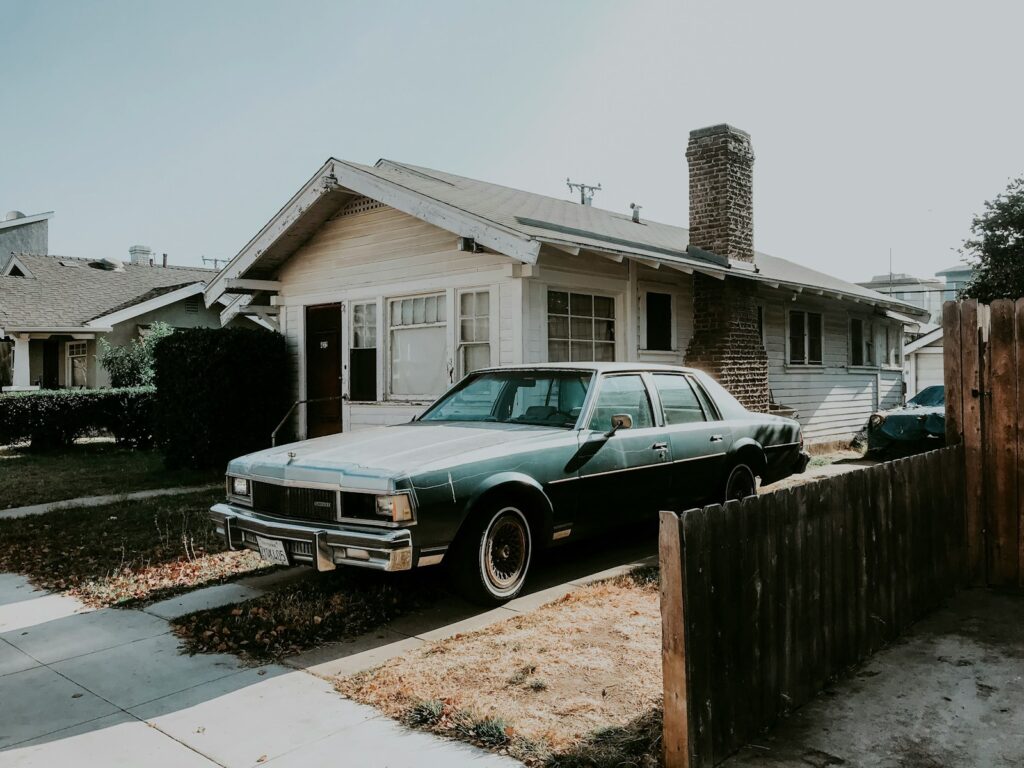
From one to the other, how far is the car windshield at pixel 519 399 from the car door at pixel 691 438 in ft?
2.79

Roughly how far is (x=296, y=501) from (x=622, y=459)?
96.6 inches

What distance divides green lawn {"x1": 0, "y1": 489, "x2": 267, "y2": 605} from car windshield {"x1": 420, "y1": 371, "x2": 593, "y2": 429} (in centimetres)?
210

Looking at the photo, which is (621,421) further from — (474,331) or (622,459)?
(474,331)

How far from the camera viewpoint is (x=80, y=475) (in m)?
12.7

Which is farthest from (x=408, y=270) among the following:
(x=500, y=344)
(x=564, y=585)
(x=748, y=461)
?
(x=564, y=585)

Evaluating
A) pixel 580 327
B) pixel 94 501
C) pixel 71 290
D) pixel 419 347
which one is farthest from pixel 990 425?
pixel 71 290

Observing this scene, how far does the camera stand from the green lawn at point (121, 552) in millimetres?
6320

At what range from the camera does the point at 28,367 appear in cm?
2314

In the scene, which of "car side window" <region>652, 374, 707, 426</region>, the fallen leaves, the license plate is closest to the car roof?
"car side window" <region>652, 374, 707, 426</region>

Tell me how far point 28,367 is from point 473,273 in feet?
59.2

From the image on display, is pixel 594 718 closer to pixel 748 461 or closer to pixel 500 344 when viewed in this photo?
pixel 748 461


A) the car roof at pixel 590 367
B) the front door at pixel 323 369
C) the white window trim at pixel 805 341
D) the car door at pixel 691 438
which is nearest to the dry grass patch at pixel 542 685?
the car door at pixel 691 438

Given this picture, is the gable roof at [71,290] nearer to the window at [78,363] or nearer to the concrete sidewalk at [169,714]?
the window at [78,363]

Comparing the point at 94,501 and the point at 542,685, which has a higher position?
the point at 94,501
